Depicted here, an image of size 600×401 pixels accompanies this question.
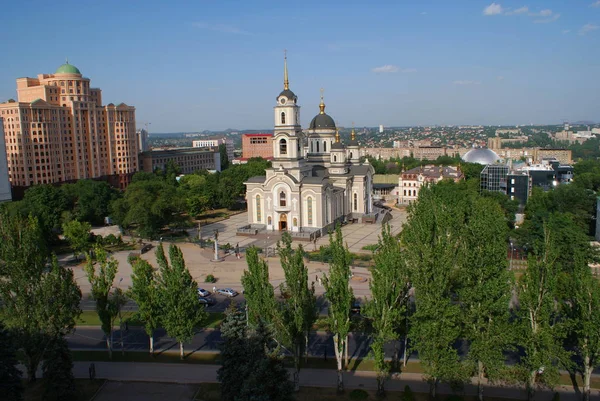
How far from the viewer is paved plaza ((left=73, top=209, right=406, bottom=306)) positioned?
121 feet

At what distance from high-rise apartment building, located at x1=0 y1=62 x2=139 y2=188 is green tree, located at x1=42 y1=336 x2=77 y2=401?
54.6 metres

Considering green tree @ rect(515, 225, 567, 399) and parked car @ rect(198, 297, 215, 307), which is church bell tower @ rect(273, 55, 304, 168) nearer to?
parked car @ rect(198, 297, 215, 307)

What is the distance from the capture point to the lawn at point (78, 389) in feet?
68.3

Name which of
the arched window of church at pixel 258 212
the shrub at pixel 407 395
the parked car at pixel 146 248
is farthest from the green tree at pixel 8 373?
the arched window of church at pixel 258 212

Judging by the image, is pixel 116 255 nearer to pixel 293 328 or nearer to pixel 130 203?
pixel 130 203

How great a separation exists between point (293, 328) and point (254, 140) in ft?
466

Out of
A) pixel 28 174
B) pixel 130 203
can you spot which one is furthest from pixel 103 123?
pixel 130 203

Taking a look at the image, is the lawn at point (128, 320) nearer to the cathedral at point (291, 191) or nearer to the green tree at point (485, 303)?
the green tree at point (485, 303)

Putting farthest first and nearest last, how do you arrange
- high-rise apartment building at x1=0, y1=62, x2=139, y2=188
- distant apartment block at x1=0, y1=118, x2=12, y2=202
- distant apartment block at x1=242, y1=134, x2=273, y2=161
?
distant apartment block at x1=242, y1=134, x2=273, y2=161 < high-rise apartment building at x1=0, y1=62, x2=139, y2=188 < distant apartment block at x1=0, y1=118, x2=12, y2=202

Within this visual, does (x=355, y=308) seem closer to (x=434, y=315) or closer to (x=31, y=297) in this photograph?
(x=434, y=315)

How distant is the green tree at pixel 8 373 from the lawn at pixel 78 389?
2254 millimetres

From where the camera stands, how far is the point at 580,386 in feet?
67.3

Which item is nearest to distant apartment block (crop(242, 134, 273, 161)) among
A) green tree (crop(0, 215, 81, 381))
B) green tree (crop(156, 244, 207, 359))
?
green tree (crop(156, 244, 207, 359))

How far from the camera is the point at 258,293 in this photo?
2056 centimetres
